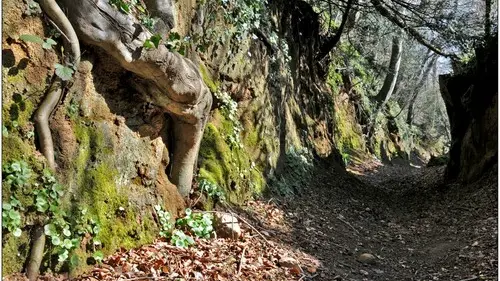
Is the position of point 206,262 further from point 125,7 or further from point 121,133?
point 125,7

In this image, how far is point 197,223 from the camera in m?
5.41

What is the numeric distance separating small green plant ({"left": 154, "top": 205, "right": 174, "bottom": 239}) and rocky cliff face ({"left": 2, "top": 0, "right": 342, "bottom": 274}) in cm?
8

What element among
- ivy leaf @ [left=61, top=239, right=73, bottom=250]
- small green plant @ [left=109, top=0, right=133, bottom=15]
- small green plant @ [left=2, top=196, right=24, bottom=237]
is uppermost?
small green plant @ [left=109, top=0, right=133, bottom=15]

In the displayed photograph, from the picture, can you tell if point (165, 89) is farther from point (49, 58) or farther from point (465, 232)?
point (465, 232)

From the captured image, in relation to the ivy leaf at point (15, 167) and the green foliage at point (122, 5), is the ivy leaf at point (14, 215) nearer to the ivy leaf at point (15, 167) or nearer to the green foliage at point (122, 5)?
the ivy leaf at point (15, 167)

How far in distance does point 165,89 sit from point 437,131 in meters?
48.2

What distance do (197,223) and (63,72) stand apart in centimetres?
239

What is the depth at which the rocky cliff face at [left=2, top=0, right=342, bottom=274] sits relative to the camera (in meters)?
3.76

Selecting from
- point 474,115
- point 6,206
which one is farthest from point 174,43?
point 474,115

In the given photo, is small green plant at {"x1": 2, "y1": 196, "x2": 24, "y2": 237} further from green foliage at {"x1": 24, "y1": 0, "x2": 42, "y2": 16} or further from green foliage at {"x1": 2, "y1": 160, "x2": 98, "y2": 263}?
green foliage at {"x1": 24, "y1": 0, "x2": 42, "y2": 16}

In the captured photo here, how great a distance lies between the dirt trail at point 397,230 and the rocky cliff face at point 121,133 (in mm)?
1330

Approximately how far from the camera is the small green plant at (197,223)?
5.34 meters

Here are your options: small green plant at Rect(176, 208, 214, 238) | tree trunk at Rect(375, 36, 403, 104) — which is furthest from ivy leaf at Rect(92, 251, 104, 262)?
tree trunk at Rect(375, 36, 403, 104)

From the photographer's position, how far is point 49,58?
4008 millimetres
